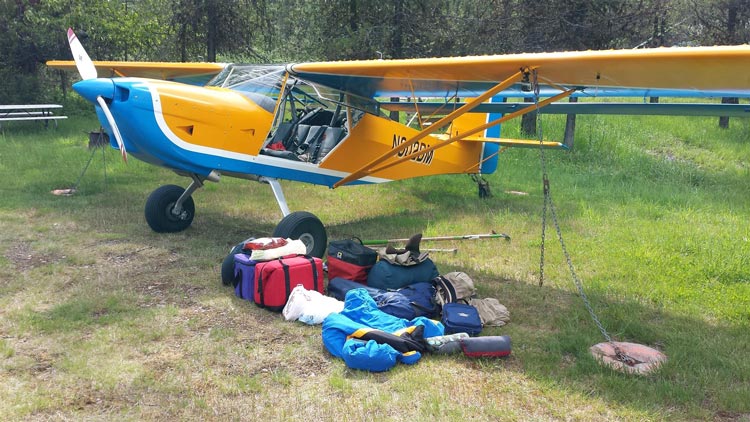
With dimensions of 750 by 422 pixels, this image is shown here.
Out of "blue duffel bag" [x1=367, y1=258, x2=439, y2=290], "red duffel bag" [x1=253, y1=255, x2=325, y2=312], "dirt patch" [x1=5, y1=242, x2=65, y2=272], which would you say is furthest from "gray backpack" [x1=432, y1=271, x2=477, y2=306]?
"dirt patch" [x1=5, y1=242, x2=65, y2=272]

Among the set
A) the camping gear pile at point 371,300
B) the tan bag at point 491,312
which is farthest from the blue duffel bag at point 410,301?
the tan bag at point 491,312

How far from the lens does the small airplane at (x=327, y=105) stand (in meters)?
5.28

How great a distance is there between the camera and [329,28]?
17.2m

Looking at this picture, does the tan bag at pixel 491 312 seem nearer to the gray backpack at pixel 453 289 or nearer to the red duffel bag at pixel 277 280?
the gray backpack at pixel 453 289

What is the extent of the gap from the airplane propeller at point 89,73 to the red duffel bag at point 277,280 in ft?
6.77

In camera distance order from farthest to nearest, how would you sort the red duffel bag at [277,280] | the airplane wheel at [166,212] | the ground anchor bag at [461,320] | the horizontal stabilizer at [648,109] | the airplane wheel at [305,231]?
1. the airplane wheel at [166,212]
2. the horizontal stabilizer at [648,109]
3. the airplane wheel at [305,231]
4. the red duffel bag at [277,280]
5. the ground anchor bag at [461,320]

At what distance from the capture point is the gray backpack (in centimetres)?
520

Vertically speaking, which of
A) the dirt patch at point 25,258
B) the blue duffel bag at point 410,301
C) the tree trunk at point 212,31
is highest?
the tree trunk at point 212,31

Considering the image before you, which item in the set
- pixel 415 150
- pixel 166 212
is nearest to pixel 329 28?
pixel 415 150

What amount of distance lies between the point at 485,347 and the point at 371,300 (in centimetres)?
106

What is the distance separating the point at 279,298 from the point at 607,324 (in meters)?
2.94

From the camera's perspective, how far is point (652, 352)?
4.45 meters

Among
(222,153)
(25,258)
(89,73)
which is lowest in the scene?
(25,258)

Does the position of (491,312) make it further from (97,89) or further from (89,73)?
(89,73)
